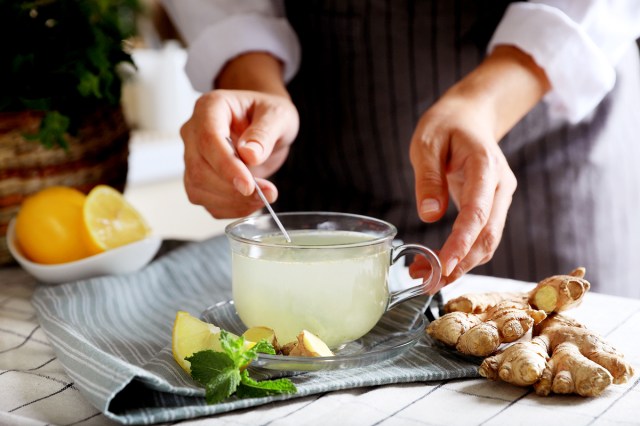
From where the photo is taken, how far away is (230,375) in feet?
2.08

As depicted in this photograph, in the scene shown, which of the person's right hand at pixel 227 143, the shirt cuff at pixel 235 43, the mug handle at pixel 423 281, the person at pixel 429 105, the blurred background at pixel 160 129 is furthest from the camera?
the blurred background at pixel 160 129

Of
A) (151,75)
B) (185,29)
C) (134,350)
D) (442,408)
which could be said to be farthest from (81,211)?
(151,75)

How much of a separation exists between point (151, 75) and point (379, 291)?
2175 mm

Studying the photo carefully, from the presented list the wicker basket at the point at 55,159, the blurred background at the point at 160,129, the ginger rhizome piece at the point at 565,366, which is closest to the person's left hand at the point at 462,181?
the ginger rhizome piece at the point at 565,366

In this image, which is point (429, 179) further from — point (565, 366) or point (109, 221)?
point (109, 221)

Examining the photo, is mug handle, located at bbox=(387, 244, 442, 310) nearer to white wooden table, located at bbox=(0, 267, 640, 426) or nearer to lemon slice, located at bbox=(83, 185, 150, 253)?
white wooden table, located at bbox=(0, 267, 640, 426)

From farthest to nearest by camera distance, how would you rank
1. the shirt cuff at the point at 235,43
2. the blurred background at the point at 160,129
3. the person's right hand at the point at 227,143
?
the blurred background at the point at 160,129, the shirt cuff at the point at 235,43, the person's right hand at the point at 227,143

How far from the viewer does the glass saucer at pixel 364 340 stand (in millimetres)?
667

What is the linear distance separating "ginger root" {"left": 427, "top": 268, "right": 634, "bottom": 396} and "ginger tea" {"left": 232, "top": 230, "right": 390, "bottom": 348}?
70mm

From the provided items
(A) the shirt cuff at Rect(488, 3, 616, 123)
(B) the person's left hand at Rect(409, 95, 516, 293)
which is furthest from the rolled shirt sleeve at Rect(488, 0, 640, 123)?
(B) the person's left hand at Rect(409, 95, 516, 293)

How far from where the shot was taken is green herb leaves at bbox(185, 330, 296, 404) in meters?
0.63

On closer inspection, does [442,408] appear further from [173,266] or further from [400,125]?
[400,125]

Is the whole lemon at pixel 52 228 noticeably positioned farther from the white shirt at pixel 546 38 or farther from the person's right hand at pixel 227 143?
the white shirt at pixel 546 38

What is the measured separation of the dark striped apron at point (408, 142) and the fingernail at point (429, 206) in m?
0.46
